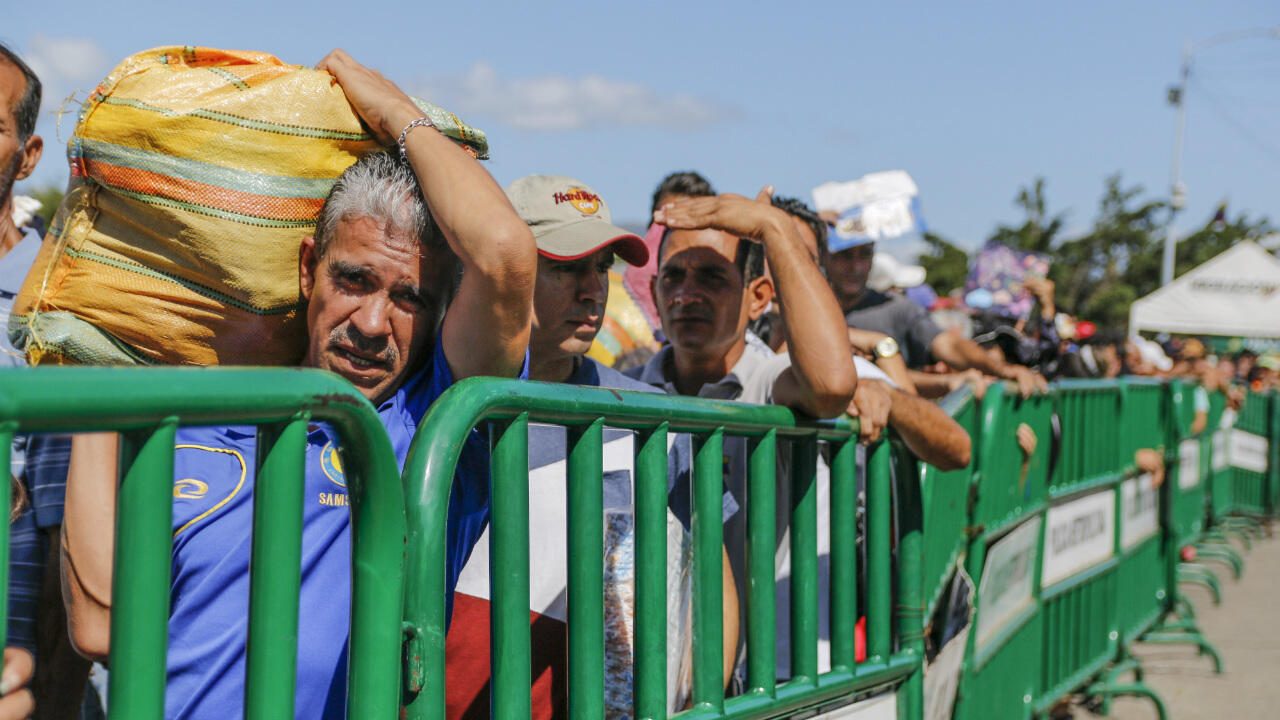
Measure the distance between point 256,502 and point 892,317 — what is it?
5.08 m

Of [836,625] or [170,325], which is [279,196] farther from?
[836,625]

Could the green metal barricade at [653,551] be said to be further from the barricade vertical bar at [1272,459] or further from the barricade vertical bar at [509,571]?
the barricade vertical bar at [1272,459]

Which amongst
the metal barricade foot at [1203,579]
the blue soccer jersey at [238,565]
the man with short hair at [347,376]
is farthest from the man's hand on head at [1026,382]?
the metal barricade foot at [1203,579]

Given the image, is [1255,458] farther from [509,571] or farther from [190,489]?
[190,489]

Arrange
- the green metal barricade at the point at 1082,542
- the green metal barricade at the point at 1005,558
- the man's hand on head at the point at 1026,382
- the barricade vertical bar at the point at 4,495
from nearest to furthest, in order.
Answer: the barricade vertical bar at the point at 4,495 < the green metal barricade at the point at 1005,558 < the man's hand on head at the point at 1026,382 < the green metal barricade at the point at 1082,542

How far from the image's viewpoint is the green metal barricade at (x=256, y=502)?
118cm

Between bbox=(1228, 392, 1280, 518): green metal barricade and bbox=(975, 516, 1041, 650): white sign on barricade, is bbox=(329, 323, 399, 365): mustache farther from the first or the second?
bbox=(1228, 392, 1280, 518): green metal barricade

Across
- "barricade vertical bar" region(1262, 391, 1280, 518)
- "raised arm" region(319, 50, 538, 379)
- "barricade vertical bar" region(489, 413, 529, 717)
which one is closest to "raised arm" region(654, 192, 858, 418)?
"raised arm" region(319, 50, 538, 379)

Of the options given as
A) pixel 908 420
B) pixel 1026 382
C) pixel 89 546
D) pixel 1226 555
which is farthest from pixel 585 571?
pixel 1226 555

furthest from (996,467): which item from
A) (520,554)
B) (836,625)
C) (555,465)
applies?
(520,554)

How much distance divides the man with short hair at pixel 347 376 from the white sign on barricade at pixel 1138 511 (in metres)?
5.54

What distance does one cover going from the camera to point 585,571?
194cm

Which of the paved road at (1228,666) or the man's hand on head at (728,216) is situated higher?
the man's hand on head at (728,216)

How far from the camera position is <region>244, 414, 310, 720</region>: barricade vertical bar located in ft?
4.65
